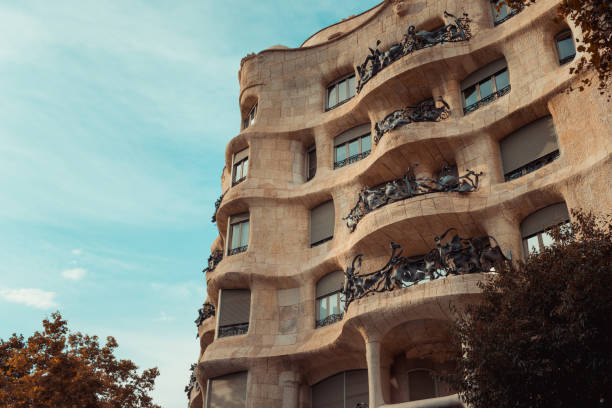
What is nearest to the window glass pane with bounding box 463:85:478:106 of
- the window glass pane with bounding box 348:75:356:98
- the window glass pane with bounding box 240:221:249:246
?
the window glass pane with bounding box 348:75:356:98

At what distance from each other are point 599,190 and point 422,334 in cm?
614

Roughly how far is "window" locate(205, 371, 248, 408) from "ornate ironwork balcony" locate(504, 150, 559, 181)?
10.5 meters

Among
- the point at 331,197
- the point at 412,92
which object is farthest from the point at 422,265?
the point at 412,92

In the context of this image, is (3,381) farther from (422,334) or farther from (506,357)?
(506,357)

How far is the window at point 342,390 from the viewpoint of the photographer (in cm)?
1966

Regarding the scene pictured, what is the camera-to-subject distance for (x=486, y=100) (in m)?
20.5

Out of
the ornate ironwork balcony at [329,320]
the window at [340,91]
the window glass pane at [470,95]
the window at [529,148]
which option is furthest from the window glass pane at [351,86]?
the ornate ironwork balcony at [329,320]

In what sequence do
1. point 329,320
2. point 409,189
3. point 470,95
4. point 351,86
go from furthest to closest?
1. point 351,86
2. point 470,95
3. point 329,320
4. point 409,189

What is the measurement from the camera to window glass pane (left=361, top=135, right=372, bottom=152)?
23359 millimetres

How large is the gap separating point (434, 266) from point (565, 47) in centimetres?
828

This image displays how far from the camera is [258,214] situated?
23344 mm

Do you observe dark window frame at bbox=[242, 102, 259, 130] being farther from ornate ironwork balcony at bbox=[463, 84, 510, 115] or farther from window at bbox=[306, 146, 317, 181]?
ornate ironwork balcony at bbox=[463, 84, 510, 115]

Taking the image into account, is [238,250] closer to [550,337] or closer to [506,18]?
[506,18]

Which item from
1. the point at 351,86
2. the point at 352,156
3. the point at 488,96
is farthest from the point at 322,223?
the point at 488,96
